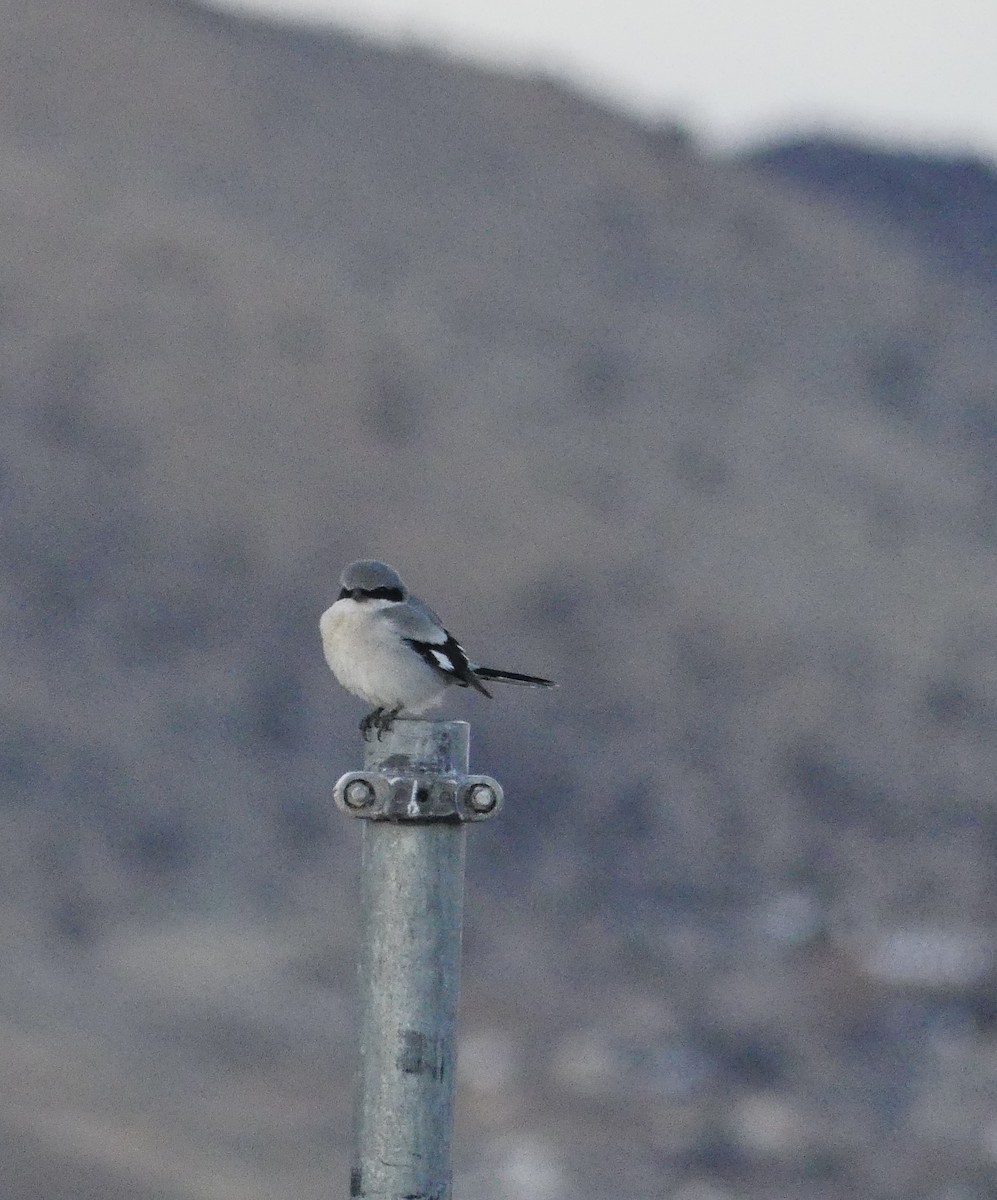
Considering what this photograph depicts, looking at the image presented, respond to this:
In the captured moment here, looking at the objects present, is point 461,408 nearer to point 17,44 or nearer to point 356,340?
point 356,340

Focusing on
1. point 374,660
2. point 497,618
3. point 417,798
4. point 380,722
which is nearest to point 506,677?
point 374,660

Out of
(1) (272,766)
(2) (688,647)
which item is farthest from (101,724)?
(2) (688,647)

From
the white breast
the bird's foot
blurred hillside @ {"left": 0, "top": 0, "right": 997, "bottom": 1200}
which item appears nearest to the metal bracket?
the bird's foot

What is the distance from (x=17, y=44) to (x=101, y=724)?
26171mm

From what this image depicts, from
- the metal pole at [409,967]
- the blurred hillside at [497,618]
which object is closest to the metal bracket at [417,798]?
the metal pole at [409,967]

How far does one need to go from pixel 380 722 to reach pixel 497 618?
28.8 m

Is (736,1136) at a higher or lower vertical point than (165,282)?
lower

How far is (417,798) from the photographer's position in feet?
11.2

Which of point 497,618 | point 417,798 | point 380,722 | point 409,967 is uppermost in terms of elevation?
point 497,618

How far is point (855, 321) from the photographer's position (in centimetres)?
5297

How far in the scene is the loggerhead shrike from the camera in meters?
5.29

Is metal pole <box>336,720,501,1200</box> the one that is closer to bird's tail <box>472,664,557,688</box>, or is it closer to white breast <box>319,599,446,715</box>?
bird's tail <box>472,664,557,688</box>

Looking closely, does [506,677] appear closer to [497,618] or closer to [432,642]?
[432,642]

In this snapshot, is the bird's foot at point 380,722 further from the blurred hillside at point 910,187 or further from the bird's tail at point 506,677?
the blurred hillside at point 910,187
